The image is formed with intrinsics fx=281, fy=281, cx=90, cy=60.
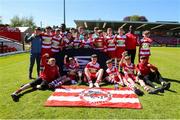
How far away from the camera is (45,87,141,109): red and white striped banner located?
6816 mm

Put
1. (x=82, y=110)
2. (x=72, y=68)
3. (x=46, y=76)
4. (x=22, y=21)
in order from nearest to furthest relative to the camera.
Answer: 1. (x=82, y=110)
2. (x=46, y=76)
3. (x=72, y=68)
4. (x=22, y=21)

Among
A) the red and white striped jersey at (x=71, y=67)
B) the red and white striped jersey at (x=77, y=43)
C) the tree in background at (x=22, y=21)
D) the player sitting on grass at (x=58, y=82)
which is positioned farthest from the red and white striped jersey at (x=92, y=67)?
the tree in background at (x=22, y=21)

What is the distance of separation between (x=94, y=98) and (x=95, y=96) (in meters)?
0.19

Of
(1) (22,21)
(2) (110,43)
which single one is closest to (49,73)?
(2) (110,43)

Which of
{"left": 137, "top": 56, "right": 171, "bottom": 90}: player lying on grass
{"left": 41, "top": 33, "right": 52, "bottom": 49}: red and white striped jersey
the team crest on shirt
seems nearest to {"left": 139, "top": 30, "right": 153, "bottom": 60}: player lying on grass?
{"left": 137, "top": 56, "right": 171, "bottom": 90}: player lying on grass

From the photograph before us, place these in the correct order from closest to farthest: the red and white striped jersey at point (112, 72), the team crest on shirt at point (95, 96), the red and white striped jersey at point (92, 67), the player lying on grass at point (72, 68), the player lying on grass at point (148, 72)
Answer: the team crest on shirt at point (95, 96) → the player lying on grass at point (148, 72) → the red and white striped jersey at point (112, 72) → the red and white striped jersey at point (92, 67) → the player lying on grass at point (72, 68)

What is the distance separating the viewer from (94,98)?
7.32m

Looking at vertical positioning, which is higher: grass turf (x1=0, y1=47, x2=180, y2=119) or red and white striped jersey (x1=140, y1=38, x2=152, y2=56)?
red and white striped jersey (x1=140, y1=38, x2=152, y2=56)

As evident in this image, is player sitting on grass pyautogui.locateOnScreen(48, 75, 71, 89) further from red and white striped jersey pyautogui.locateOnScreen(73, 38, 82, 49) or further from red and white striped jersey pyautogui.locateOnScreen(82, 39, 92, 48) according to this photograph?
red and white striped jersey pyautogui.locateOnScreen(82, 39, 92, 48)

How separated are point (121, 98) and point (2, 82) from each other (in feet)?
15.2

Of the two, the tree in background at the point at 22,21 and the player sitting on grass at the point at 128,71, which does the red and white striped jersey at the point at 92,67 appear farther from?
the tree in background at the point at 22,21

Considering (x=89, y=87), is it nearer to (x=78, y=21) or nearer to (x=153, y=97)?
(x=153, y=97)

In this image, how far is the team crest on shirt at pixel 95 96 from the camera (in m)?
7.10

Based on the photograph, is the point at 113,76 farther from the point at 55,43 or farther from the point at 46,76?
the point at 55,43
